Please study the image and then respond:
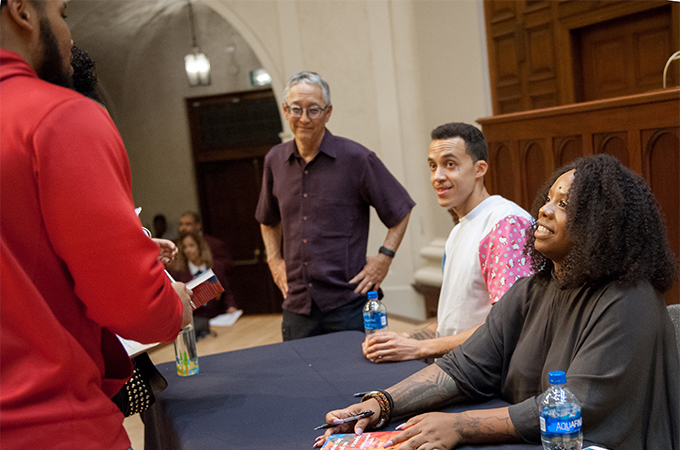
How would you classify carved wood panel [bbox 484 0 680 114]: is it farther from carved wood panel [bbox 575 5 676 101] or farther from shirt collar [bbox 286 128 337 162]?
shirt collar [bbox 286 128 337 162]

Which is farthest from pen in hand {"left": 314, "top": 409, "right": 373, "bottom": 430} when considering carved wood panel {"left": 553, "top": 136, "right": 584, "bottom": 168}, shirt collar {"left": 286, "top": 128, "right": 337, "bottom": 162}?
carved wood panel {"left": 553, "top": 136, "right": 584, "bottom": 168}

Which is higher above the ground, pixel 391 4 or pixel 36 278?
pixel 391 4

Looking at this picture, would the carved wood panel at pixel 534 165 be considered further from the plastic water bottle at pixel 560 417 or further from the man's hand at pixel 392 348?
the plastic water bottle at pixel 560 417

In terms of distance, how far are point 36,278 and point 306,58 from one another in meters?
6.09

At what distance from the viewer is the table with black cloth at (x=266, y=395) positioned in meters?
1.70

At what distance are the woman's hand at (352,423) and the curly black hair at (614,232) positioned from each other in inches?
23.5

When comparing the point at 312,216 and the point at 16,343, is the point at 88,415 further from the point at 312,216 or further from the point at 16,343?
the point at 312,216

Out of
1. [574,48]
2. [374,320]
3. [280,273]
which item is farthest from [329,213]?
[574,48]

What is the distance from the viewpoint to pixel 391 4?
6449mm

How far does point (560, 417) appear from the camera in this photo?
132 cm

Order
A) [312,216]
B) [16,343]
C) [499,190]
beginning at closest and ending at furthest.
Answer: [16,343], [312,216], [499,190]

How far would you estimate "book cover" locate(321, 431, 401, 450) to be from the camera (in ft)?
5.01

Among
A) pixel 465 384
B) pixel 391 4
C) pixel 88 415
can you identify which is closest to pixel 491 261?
pixel 465 384

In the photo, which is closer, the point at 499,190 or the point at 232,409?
the point at 232,409
